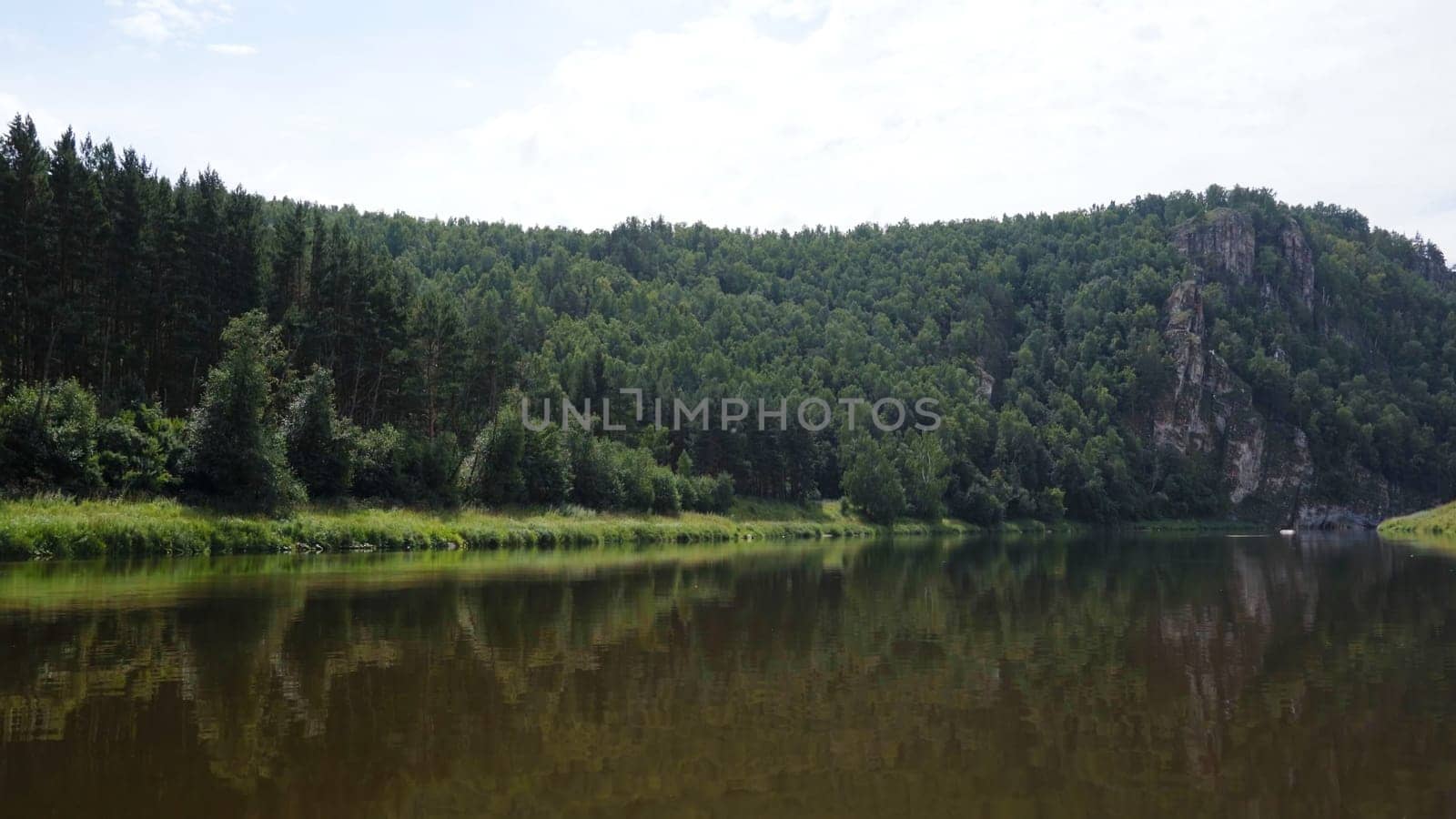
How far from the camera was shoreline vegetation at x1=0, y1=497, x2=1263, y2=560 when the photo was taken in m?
39.1

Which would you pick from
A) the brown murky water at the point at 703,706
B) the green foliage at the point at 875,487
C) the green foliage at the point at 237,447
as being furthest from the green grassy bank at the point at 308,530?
the green foliage at the point at 875,487

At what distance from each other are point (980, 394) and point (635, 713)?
183 meters

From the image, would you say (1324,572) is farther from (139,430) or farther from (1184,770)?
(139,430)

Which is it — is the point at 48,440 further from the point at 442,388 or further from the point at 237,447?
the point at 442,388

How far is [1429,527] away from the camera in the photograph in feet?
349

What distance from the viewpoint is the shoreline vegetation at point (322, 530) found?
39.1 meters

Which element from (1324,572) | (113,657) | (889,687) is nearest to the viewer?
(889,687)

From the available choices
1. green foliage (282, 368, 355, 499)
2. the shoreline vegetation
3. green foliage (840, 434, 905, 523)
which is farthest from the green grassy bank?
green foliage (840, 434, 905, 523)

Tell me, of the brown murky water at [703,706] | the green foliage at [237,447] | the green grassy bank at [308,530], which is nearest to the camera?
the brown murky water at [703,706]

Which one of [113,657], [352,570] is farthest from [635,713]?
[352,570]

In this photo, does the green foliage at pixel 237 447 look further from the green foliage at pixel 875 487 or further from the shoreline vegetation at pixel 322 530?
the green foliage at pixel 875 487

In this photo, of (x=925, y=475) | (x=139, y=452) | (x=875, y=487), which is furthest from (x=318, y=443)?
(x=925, y=475)

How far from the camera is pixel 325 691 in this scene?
14.6 metres

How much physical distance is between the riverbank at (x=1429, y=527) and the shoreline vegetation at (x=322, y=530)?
60.1 meters
